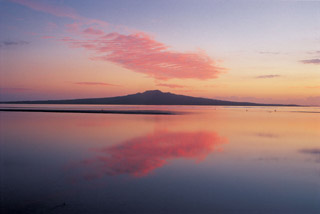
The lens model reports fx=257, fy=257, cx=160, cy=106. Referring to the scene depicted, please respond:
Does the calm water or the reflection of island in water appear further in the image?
the reflection of island in water

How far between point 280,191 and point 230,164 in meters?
3.41

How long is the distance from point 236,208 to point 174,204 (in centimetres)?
154

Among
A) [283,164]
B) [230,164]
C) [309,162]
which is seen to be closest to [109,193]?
[230,164]

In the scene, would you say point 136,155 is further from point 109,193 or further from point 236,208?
point 236,208

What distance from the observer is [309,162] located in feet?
37.7

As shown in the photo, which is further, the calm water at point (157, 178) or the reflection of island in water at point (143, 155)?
the reflection of island in water at point (143, 155)

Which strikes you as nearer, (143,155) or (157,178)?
(157,178)

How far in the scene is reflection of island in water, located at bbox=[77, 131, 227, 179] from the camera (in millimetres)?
9695

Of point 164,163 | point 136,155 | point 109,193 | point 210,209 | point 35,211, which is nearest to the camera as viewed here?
point 35,211

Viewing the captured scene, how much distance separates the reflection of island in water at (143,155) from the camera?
9.70 m

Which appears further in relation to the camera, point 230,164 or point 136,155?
point 136,155

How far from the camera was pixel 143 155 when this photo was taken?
487 inches

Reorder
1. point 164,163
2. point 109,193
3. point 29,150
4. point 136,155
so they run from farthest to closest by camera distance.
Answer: point 29,150 < point 136,155 < point 164,163 < point 109,193

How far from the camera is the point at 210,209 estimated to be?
631 centimetres
